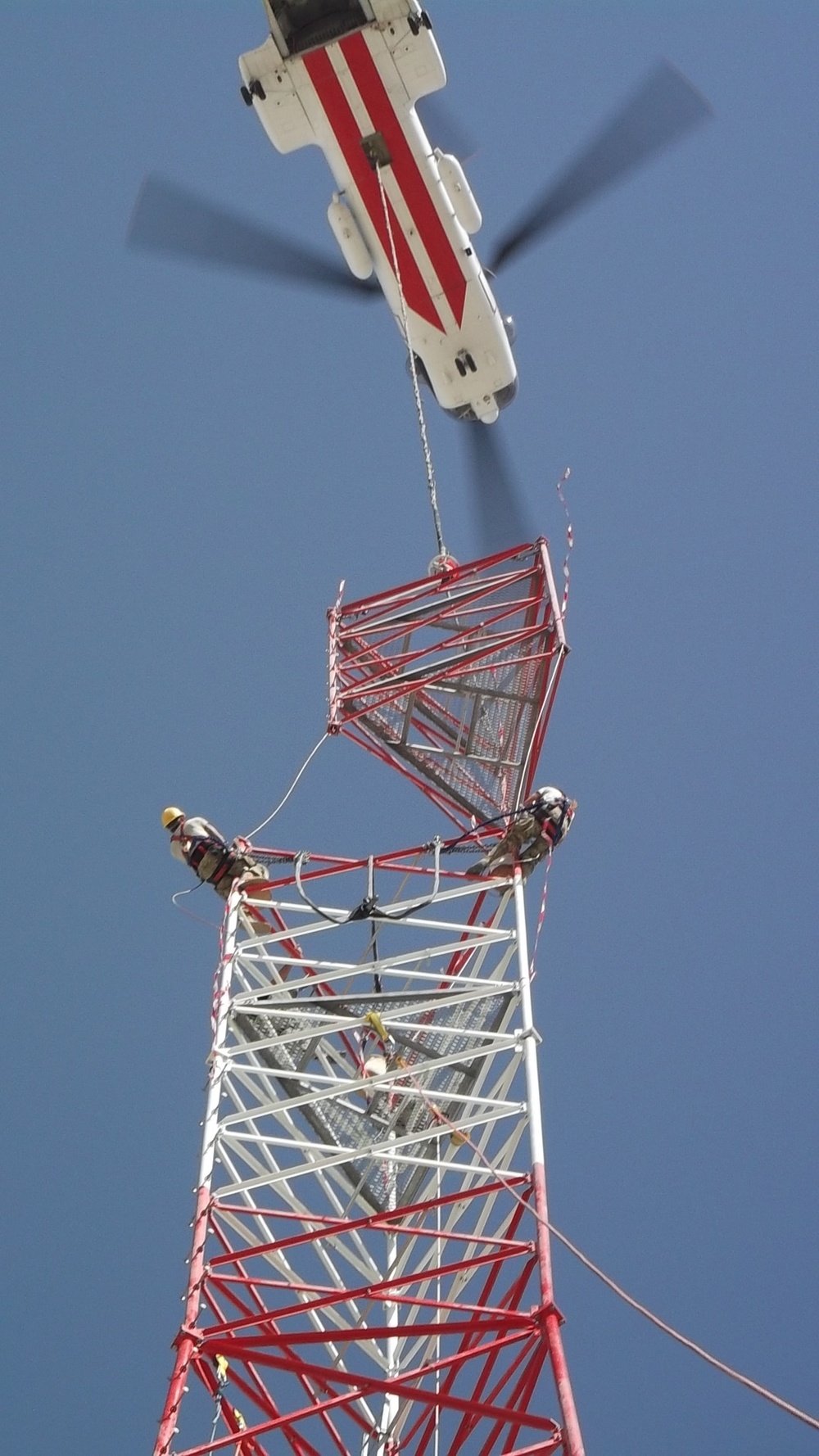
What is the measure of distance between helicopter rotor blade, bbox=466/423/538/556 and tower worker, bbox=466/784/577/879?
23.4 ft

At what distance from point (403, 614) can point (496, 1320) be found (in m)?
9.60

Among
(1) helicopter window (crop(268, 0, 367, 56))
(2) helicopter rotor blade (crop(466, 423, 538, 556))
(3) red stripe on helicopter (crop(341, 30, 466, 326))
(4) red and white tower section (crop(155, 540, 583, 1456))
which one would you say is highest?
(1) helicopter window (crop(268, 0, 367, 56))

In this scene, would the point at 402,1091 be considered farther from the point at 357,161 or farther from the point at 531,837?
the point at 357,161

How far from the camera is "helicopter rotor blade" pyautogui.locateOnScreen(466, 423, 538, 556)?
22.3 meters

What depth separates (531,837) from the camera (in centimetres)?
1447

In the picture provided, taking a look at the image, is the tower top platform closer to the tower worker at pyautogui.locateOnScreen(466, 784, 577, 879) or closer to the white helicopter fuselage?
the tower worker at pyautogui.locateOnScreen(466, 784, 577, 879)

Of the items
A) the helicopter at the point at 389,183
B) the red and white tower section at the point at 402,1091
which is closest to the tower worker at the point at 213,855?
the red and white tower section at the point at 402,1091

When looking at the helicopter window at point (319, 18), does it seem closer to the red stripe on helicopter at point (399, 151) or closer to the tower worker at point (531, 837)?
the red stripe on helicopter at point (399, 151)

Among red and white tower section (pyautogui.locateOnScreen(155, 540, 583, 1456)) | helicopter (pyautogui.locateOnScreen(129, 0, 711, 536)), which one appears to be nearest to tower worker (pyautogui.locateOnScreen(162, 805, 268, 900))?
red and white tower section (pyautogui.locateOnScreen(155, 540, 583, 1456))

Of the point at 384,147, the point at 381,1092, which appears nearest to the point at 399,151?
the point at 384,147

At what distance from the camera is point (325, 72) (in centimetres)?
2331

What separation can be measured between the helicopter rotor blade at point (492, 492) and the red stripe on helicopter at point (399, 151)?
2454 millimetres

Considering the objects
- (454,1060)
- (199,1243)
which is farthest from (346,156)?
(199,1243)

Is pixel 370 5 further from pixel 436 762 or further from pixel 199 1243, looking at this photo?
pixel 199 1243
